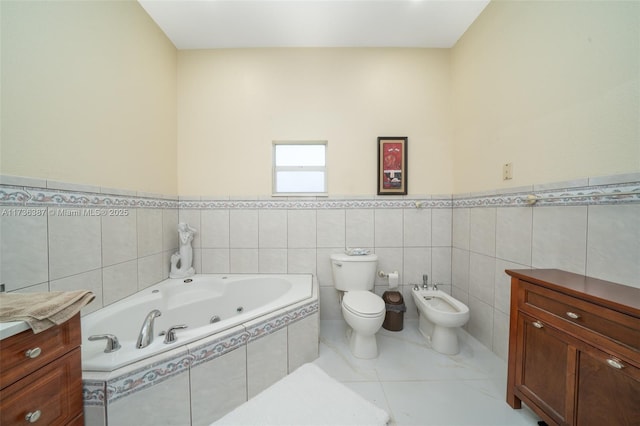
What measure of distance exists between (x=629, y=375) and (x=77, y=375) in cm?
203

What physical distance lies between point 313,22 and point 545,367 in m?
2.75

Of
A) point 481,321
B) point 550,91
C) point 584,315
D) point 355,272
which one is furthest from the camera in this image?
point 355,272

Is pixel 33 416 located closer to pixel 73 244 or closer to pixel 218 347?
pixel 218 347

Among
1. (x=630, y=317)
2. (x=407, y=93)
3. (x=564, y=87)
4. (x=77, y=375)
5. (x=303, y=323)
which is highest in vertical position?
(x=407, y=93)

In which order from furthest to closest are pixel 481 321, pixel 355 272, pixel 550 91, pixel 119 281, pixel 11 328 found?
pixel 355 272 → pixel 481 321 → pixel 119 281 → pixel 550 91 → pixel 11 328

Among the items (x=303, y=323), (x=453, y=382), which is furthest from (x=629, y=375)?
(x=303, y=323)

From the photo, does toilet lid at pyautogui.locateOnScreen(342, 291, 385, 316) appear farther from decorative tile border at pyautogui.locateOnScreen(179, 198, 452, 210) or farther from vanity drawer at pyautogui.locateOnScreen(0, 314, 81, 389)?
vanity drawer at pyautogui.locateOnScreen(0, 314, 81, 389)

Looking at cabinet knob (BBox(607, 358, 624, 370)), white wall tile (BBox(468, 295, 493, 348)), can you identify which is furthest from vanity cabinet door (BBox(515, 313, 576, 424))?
white wall tile (BBox(468, 295, 493, 348))

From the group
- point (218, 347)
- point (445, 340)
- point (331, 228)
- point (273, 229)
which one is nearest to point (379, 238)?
point (331, 228)

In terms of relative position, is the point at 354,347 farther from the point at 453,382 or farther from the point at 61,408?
the point at 61,408

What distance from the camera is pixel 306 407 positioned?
1138mm

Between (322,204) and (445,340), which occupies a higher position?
(322,204)

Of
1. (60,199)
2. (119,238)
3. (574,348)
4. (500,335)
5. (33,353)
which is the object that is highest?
(60,199)

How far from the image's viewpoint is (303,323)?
57.7 inches
